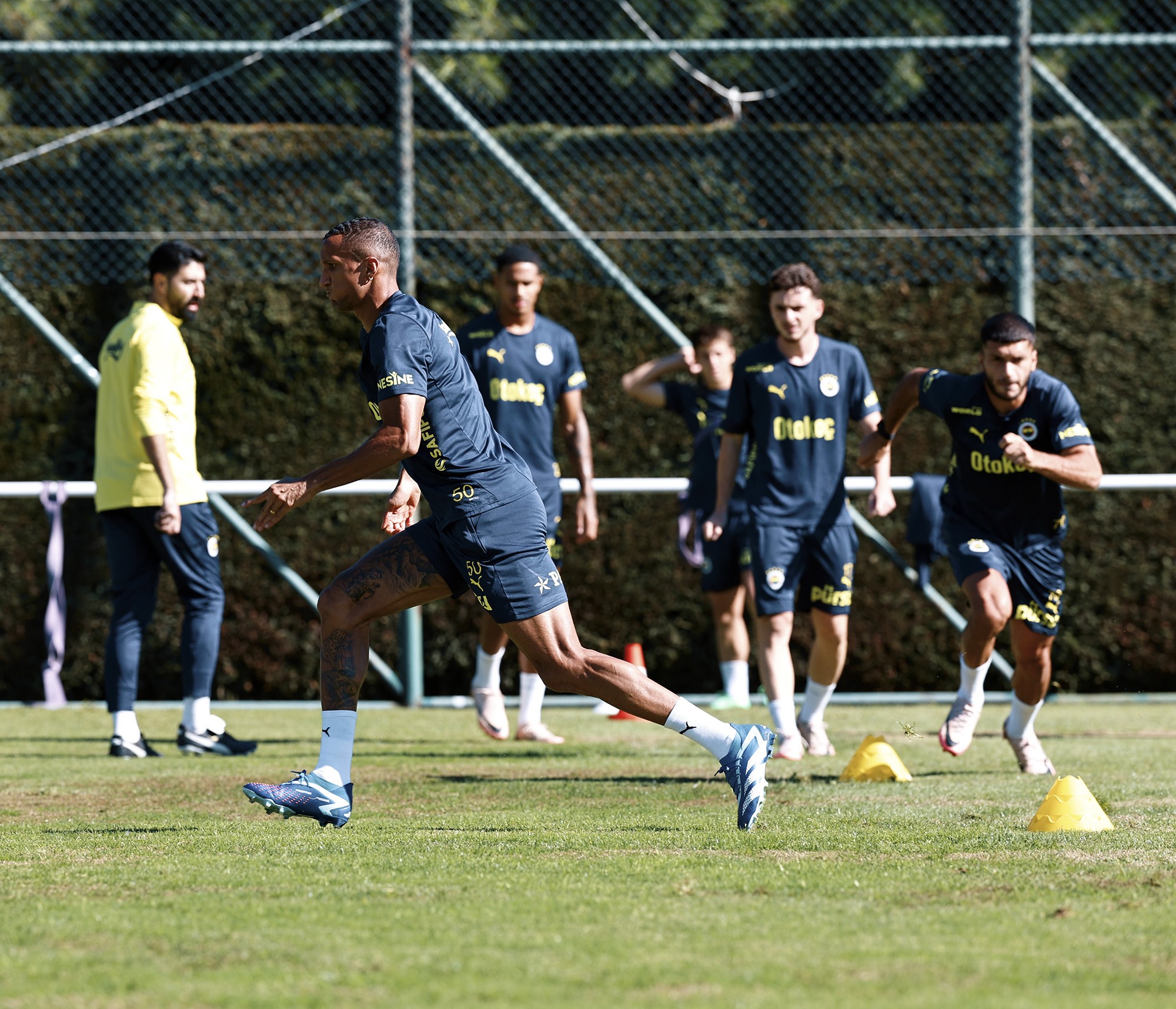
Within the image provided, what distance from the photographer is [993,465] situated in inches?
235

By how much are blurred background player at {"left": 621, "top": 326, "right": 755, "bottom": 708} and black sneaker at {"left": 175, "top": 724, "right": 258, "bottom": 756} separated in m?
2.95

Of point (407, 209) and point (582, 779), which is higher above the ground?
point (407, 209)

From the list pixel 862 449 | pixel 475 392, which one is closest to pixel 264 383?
pixel 862 449

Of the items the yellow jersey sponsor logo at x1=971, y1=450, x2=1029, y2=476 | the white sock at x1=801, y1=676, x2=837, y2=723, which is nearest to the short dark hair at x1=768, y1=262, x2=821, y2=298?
the yellow jersey sponsor logo at x1=971, y1=450, x2=1029, y2=476

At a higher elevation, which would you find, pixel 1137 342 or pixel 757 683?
pixel 1137 342

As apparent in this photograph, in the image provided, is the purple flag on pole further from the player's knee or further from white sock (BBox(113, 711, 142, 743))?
the player's knee

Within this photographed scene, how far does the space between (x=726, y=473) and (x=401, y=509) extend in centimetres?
237

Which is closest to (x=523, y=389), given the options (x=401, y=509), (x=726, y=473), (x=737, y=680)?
(x=726, y=473)

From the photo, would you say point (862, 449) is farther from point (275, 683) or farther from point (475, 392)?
point (275, 683)

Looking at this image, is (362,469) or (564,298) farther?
(564,298)

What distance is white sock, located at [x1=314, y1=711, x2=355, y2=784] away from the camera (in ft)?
14.5

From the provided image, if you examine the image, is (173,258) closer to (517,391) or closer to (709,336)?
(517,391)

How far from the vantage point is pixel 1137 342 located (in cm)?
955

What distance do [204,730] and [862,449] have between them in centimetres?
322
